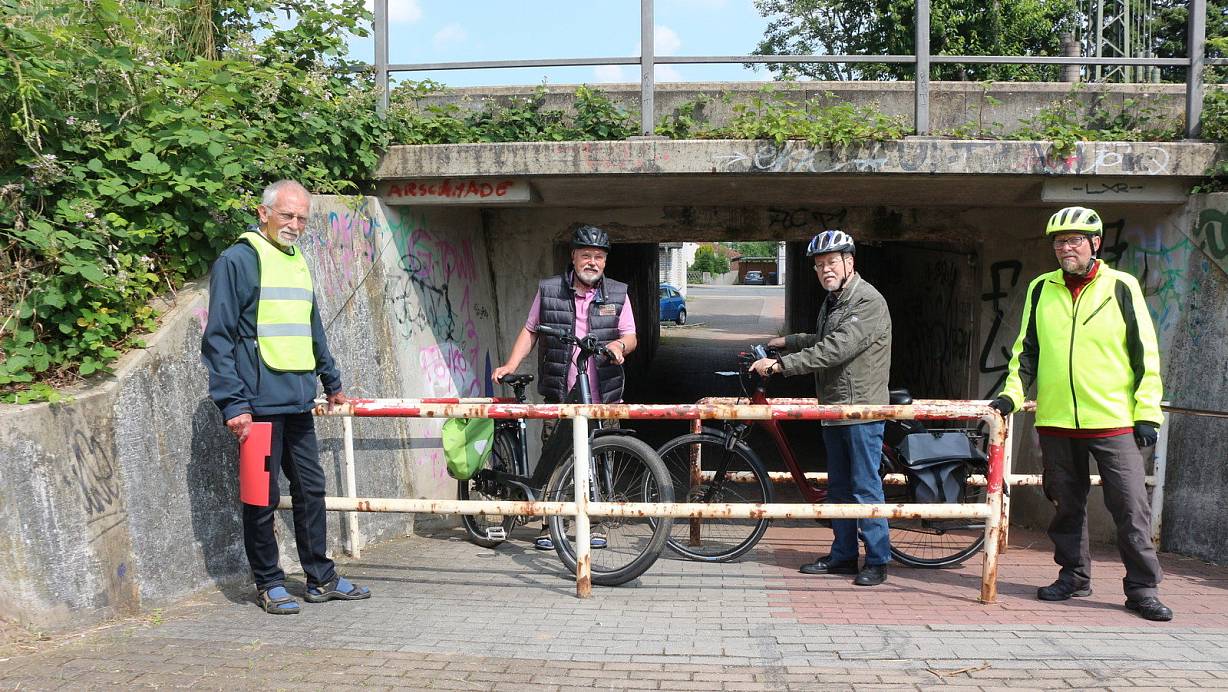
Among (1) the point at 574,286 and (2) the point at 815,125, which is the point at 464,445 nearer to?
(1) the point at 574,286

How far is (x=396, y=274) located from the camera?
6891 millimetres

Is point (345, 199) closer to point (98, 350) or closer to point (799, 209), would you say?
point (98, 350)

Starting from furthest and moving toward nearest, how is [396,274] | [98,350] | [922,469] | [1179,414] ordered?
1. [396,274]
2. [1179,414]
3. [922,469]
4. [98,350]

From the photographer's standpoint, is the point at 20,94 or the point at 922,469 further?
the point at 922,469

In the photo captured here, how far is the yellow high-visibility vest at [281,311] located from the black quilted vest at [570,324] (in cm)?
159

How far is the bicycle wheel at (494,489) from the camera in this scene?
5.88 m

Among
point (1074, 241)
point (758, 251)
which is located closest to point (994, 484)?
point (1074, 241)

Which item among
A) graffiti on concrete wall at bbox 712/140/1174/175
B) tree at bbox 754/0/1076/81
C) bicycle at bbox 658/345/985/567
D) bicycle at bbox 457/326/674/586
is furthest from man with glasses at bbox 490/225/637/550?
tree at bbox 754/0/1076/81

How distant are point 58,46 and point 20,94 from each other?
45 cm

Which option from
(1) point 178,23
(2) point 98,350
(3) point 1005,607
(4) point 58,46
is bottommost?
(3) point 1005,607

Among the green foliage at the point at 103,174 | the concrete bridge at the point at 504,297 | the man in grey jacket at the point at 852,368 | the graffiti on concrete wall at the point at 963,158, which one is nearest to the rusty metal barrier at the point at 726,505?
the man in grey jacket at the point at 852,368

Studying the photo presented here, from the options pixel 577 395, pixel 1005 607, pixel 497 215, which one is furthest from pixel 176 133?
pixel 1005 607

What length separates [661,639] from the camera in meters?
3.98

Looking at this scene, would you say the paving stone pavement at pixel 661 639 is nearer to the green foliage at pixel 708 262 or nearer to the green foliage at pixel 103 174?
the green foliage at pixel 103 174
